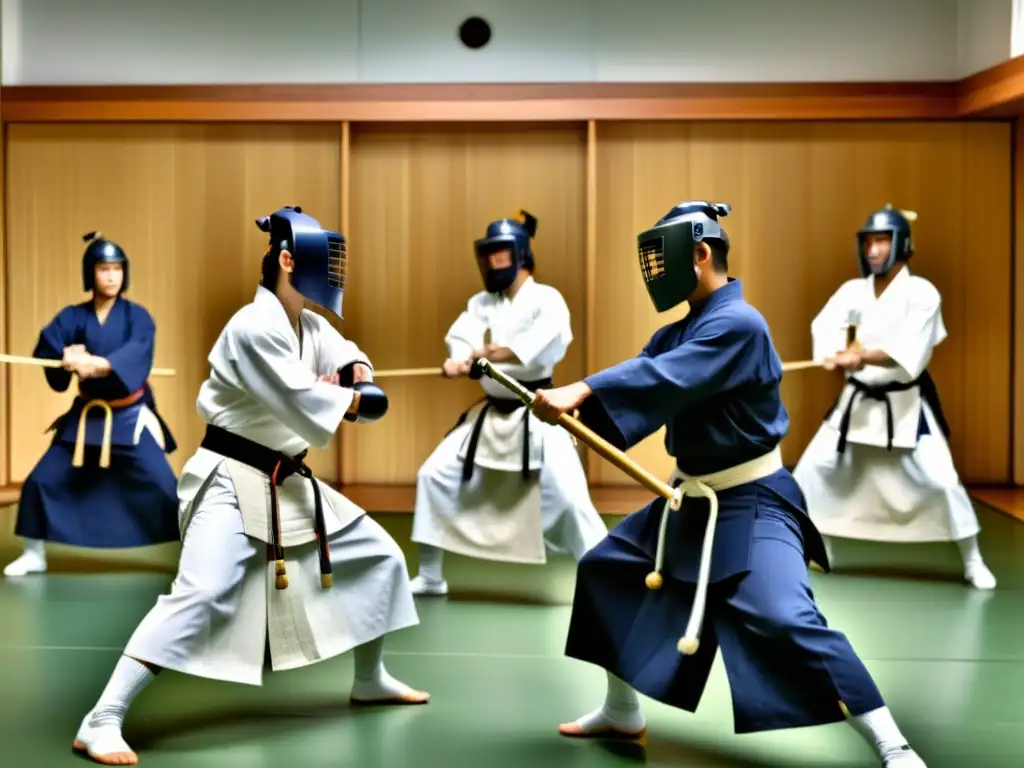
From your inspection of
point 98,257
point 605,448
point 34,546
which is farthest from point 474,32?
point 605,448

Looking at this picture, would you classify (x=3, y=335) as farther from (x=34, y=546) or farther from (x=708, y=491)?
A: (x=708, y=491)

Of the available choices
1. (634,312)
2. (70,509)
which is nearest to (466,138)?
(634,312)

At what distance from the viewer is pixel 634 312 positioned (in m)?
6.93

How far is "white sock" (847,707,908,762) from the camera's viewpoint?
2705mm

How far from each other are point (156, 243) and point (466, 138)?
1.74 m

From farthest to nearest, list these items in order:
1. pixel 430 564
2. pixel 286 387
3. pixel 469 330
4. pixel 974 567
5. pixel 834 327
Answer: pixel 834 327 < pixel 469 330 < pixel 974 567 < pixel 430 564 < pixel 286 387

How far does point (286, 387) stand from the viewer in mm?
3051

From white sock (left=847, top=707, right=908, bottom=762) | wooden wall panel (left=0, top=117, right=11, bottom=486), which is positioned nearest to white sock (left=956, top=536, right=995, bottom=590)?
white sock (left=847, top=707, right=908, bottom=762)

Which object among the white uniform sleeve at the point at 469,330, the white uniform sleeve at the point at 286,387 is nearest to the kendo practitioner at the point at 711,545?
the white uniform sleeve at the point at 286,387

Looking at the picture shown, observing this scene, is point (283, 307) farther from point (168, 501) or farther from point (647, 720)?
point (168, 501)

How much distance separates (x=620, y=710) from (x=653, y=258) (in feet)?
3.52

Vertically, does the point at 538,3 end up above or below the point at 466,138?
above

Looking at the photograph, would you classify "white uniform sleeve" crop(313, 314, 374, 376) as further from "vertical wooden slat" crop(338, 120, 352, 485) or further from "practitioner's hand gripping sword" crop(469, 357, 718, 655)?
"vertical wooden slat" crop(338, 120, 352, 485)

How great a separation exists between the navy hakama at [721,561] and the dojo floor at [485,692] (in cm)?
28
